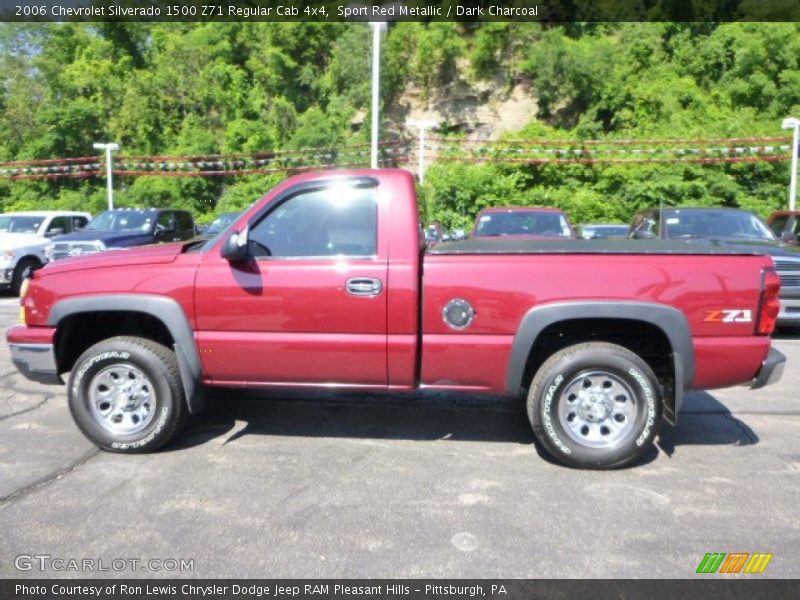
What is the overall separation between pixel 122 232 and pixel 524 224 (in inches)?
337

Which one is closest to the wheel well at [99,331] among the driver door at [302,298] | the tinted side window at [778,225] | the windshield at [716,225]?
the driver door at [302,298]

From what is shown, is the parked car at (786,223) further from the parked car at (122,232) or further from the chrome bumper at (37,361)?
the parked car at (122,232)

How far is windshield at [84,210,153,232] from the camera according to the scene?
14734mm

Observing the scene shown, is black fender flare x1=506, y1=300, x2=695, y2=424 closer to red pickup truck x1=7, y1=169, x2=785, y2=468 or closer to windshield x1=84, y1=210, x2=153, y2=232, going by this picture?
red pickup truck x1=7, y1=169, x2=785, y2=468

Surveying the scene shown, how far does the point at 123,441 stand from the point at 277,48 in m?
42.4

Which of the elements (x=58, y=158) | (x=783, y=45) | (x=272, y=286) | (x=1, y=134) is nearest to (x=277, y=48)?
(x=58, y=158)

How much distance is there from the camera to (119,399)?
475cm

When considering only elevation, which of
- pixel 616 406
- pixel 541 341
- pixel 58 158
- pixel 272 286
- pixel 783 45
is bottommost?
pixel 616 406

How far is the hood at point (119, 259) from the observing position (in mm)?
4680

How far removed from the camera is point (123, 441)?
4672 millimetres

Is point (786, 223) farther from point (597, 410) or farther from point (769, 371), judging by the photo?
point (597, 410)

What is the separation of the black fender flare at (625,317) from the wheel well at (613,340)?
0.20 m

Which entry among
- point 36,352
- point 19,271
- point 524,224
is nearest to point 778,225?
point 524,224

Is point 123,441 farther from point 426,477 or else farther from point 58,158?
point 58,158
